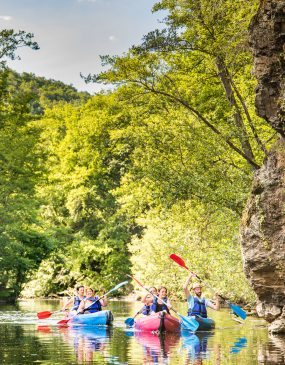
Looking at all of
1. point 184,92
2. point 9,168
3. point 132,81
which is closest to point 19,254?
point 9,168

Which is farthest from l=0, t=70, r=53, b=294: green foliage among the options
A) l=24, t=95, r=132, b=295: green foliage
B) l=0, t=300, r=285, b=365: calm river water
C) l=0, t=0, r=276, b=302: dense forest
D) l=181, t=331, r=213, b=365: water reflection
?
l=181, t=331, r=213, b=365: water reflection

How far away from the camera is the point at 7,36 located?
29.2 m

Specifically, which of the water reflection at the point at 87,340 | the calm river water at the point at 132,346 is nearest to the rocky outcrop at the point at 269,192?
the calm river water at the point at 132,346

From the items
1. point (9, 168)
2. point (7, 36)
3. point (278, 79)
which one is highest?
point (7, 36)

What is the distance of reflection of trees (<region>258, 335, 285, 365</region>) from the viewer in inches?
492

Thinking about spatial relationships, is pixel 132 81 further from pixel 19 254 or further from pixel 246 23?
pixel 19 254

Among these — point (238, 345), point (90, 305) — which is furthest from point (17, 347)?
point (90, 305)

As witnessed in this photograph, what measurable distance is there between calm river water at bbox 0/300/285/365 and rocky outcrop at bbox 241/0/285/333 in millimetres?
1190

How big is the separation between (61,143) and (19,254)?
15.4 metres

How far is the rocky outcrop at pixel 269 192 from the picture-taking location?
14508 mm

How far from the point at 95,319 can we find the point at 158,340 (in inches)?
184

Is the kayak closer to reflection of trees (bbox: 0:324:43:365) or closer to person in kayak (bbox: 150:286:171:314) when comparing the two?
person in kayak (bbox: 150:286:171:314)

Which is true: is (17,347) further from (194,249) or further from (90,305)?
(194,249)

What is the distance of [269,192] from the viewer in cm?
1675
